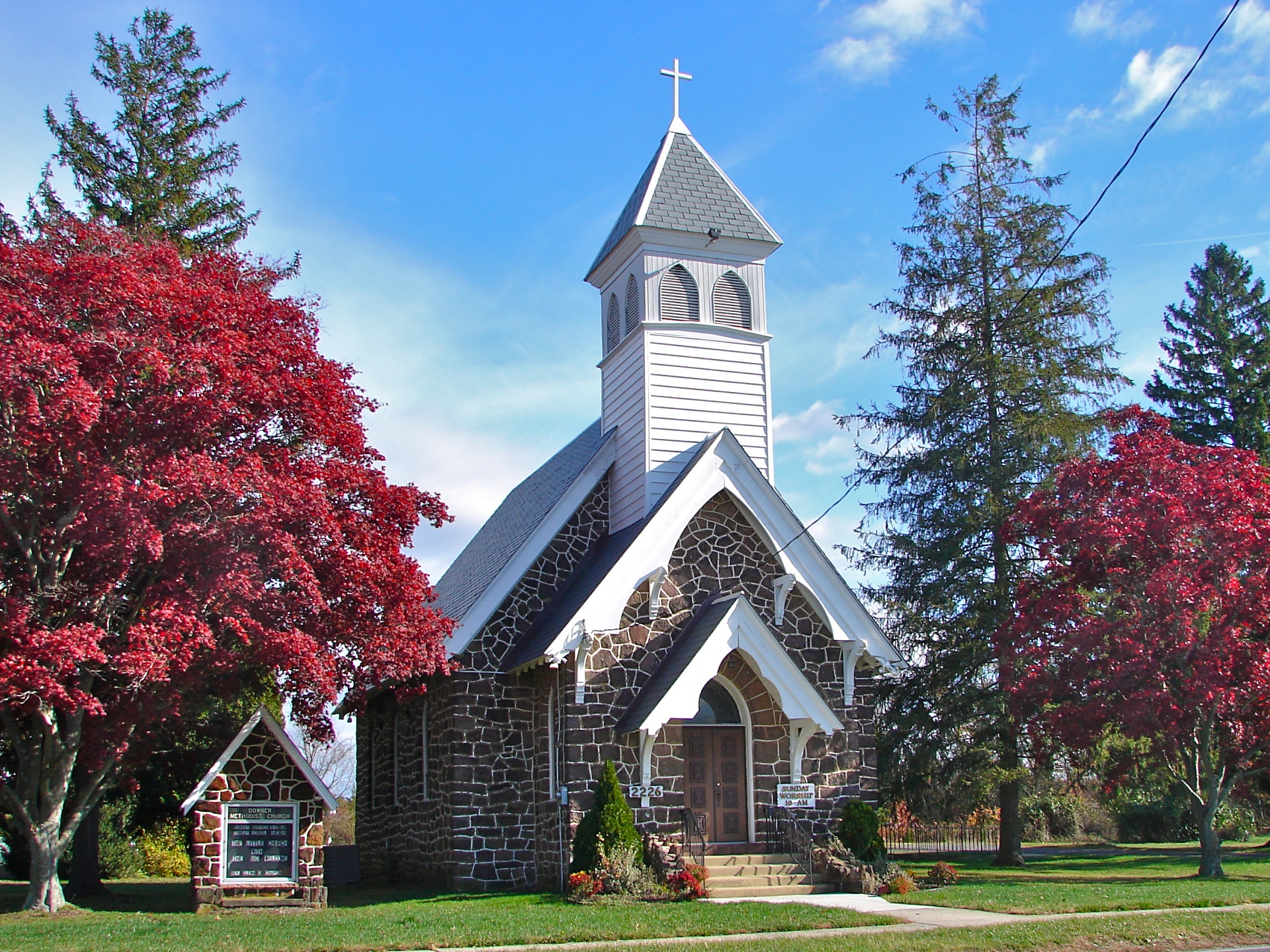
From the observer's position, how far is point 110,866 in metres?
27.4

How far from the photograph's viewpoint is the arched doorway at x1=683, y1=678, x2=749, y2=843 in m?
20.0

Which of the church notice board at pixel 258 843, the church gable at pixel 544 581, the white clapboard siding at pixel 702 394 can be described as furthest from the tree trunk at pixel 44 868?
the white clapboard siding at pixel 702 394

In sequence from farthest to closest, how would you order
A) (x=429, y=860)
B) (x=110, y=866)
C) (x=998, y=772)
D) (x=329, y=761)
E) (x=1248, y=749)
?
(x=329, y=761) → (x=110, y=866) → (x=998, y=772) → (x=429, y=860) → (x=1248, y=749)

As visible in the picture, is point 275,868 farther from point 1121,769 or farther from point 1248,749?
point 1248,749

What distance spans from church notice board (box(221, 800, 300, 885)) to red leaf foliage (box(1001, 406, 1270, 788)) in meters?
12.3

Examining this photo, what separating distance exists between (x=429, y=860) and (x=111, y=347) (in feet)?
38.0

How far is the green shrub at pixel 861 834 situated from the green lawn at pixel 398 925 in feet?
12.8

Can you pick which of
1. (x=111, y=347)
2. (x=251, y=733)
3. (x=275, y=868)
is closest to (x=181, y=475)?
(x=111, y=347)

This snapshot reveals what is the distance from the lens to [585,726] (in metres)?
19.5

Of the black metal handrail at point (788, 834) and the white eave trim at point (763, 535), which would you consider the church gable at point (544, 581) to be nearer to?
the white eave trim at point (763, 535)

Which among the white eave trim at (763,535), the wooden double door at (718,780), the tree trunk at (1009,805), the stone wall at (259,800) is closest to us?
the stone wall at (259,800)

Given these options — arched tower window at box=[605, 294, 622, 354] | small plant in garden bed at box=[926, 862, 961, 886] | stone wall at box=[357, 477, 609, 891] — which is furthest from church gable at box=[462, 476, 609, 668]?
small plant in garden bed at box=[926, 862, 961, 886]


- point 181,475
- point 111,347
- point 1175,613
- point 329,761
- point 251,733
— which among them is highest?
point 111,347

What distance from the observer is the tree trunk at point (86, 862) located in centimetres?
2112
